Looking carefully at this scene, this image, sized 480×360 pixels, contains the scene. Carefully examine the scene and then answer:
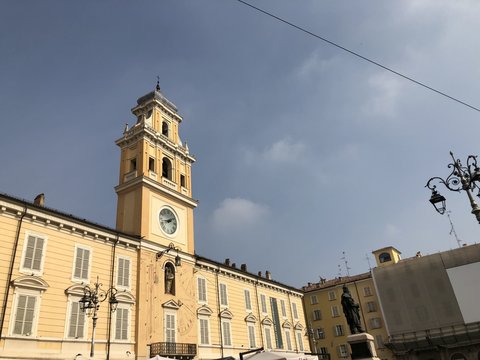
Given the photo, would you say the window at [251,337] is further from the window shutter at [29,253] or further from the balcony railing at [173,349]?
the window shutter at [29,253]

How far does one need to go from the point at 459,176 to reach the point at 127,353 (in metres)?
21.0

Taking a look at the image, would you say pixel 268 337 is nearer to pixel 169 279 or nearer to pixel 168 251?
pixel 169 279

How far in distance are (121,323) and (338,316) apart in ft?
123

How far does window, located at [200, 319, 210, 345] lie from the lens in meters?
29.4

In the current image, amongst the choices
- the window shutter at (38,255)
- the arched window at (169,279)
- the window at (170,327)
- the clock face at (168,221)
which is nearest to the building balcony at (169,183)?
the clock face at (168,221)

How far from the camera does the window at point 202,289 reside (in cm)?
3102

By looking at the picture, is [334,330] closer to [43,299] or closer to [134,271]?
[134,271]

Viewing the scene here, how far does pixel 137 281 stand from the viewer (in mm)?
25766

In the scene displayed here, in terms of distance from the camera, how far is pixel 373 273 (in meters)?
53.7

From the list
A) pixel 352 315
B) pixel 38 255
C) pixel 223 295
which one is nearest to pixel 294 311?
pixel 223 295

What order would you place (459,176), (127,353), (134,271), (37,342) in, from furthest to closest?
(134,271)
(127,353)
(37,342)
(459,176)

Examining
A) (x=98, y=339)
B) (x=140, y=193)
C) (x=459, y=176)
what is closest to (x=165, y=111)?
(x=140, y=193)


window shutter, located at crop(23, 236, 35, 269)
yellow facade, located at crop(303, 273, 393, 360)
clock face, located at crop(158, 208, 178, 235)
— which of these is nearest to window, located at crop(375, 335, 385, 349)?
yellow facade, located at crop(303, 273, 393, 360)

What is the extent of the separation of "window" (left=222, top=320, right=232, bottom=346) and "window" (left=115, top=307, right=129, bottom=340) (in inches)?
A: 411
